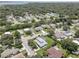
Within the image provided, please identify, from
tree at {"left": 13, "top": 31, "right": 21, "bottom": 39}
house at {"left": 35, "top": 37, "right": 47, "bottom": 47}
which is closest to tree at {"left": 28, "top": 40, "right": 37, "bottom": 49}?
house at {"left": 35, "top": 37, "right": 47, "bottom": 47}

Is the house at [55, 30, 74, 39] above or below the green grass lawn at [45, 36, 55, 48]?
above

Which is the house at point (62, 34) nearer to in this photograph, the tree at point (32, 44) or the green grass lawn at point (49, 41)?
the green grass lawn at point (49, 41)

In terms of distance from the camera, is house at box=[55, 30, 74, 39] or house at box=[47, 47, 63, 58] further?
house at box=[55, 30, 74, 39]

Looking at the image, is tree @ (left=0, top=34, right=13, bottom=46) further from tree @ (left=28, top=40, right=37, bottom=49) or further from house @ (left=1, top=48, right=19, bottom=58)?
tree @ (left=28, top=40, right=37, bottom=49)

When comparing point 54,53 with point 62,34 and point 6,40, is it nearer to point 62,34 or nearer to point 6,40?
point 62,34

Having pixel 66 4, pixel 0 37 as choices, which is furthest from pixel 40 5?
pixel 0 37

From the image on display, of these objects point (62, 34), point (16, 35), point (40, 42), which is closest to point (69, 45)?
point (62, 34)
